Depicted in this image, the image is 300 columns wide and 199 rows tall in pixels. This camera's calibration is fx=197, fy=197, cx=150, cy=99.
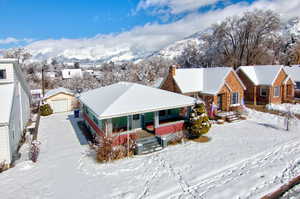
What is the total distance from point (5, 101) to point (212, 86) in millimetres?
18595

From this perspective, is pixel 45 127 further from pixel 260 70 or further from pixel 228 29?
pixel 228 29

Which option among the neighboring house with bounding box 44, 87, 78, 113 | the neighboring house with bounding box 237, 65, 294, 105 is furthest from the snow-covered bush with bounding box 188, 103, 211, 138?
the neighboring house with bounding box 44, 87, 78, 113

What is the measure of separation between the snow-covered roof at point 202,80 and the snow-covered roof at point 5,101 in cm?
1526

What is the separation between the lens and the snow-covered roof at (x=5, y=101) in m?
11.7

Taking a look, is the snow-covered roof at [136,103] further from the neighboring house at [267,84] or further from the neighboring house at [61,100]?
the neighboring house at [267,84]

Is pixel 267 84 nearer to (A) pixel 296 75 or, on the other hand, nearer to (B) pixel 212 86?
(B) pixel 212 86

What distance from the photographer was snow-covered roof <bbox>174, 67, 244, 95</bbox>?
2141cm

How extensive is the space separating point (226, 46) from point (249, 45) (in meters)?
5.36

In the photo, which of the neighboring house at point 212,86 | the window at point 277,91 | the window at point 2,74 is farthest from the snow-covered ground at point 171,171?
the window at point 277,91

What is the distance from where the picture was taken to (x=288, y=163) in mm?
10523

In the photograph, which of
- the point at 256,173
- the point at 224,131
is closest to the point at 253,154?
the point at 256,173

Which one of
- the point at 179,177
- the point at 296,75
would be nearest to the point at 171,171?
the point at 179,177

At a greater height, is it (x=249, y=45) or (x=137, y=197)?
(x=249, y=45)

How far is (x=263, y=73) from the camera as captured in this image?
26969 mm
